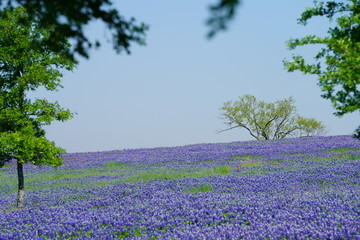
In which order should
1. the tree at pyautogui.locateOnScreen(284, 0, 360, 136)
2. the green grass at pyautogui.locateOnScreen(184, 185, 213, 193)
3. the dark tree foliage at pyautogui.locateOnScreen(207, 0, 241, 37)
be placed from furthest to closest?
the green grass at pyautogui.locateOnScreen(184, 185, 213, 193) → the tree at pyautogui.locateOnScreen(284, 0, 360, 136) → the dark tree foliage at pyautogui.locateOnScreen(207, 0, 241, 37)

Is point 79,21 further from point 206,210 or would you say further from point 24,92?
point 24,92

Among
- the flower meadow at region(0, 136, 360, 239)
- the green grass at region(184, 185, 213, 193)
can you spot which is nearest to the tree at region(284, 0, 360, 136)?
the flower meadow at region(0, 136, 360, 239)

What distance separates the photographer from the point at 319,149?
88.0 feet

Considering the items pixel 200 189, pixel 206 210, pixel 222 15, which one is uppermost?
pixel 222 15

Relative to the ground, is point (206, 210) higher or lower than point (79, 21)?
lower

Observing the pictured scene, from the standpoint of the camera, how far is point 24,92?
48.5ft

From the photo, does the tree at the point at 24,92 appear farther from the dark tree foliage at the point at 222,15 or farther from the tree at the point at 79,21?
the dark tree foliage at the point at 222,15

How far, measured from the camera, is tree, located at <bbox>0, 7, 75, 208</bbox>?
14.0 metres

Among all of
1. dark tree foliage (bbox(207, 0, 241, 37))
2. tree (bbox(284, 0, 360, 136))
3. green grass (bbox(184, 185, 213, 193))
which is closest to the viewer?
dark tree foliage (bbox(207, 0, 241, 37))

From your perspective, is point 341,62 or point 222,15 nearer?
point 222,15

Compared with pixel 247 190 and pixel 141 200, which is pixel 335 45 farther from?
pixel 141 200

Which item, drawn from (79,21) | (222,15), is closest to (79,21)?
(79,21)

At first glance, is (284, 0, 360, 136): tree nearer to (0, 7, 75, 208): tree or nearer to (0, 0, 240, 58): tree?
(0, 0, 240, 58): tree

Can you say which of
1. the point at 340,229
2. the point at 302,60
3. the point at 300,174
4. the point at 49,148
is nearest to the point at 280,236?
the point at 340,229
